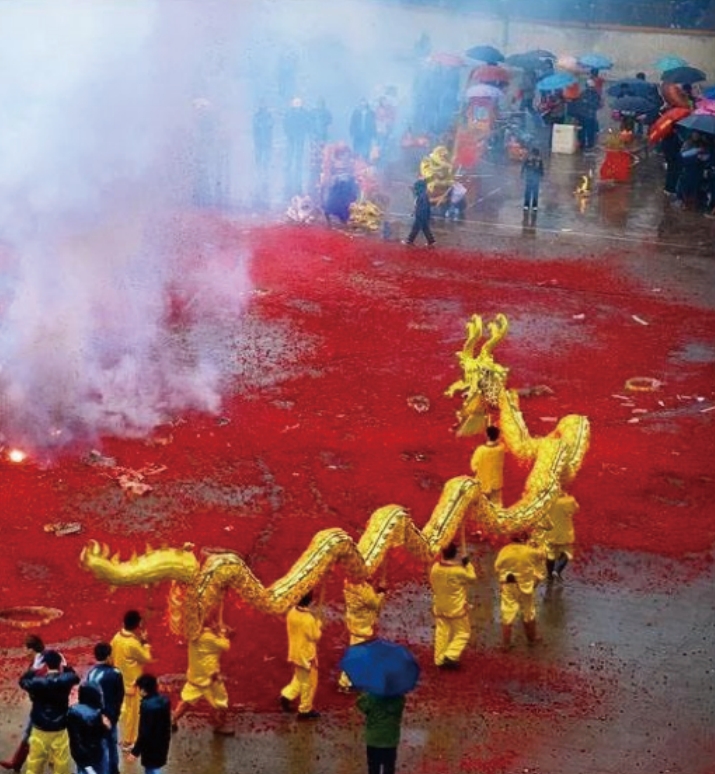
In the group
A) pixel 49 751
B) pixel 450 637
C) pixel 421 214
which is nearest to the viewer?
pixel 49 751

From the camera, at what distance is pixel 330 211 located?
84.8ft

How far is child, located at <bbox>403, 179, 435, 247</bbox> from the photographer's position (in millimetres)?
23938

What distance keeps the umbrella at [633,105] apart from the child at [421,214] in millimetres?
9065

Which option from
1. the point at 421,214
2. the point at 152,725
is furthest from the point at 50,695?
the point at 421,214

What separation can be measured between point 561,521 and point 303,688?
10.5ft

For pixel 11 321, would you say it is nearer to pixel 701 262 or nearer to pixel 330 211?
pixel 330 211

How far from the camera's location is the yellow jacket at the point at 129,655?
1022 cm

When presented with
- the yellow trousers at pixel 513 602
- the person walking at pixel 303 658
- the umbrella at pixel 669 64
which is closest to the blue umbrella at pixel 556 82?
the umbrella at pixel 669 64

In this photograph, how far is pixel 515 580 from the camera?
12.0 metres

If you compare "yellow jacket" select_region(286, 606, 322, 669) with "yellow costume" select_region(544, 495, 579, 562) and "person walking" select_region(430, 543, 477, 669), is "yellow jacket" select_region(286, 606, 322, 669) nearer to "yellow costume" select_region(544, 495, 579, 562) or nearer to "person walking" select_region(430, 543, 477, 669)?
"person walking" select_region(430, 543, 477, 669)

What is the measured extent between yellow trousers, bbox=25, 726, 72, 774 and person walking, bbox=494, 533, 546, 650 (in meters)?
3.82

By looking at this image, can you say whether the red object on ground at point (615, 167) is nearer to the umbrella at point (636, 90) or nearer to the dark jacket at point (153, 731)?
the umbrella at point (636, 90)

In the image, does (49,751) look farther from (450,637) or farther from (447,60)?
(447,60)

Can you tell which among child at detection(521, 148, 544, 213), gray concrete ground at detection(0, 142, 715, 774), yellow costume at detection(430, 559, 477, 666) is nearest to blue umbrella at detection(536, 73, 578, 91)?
child at detection(521, 148, 544, 213)
